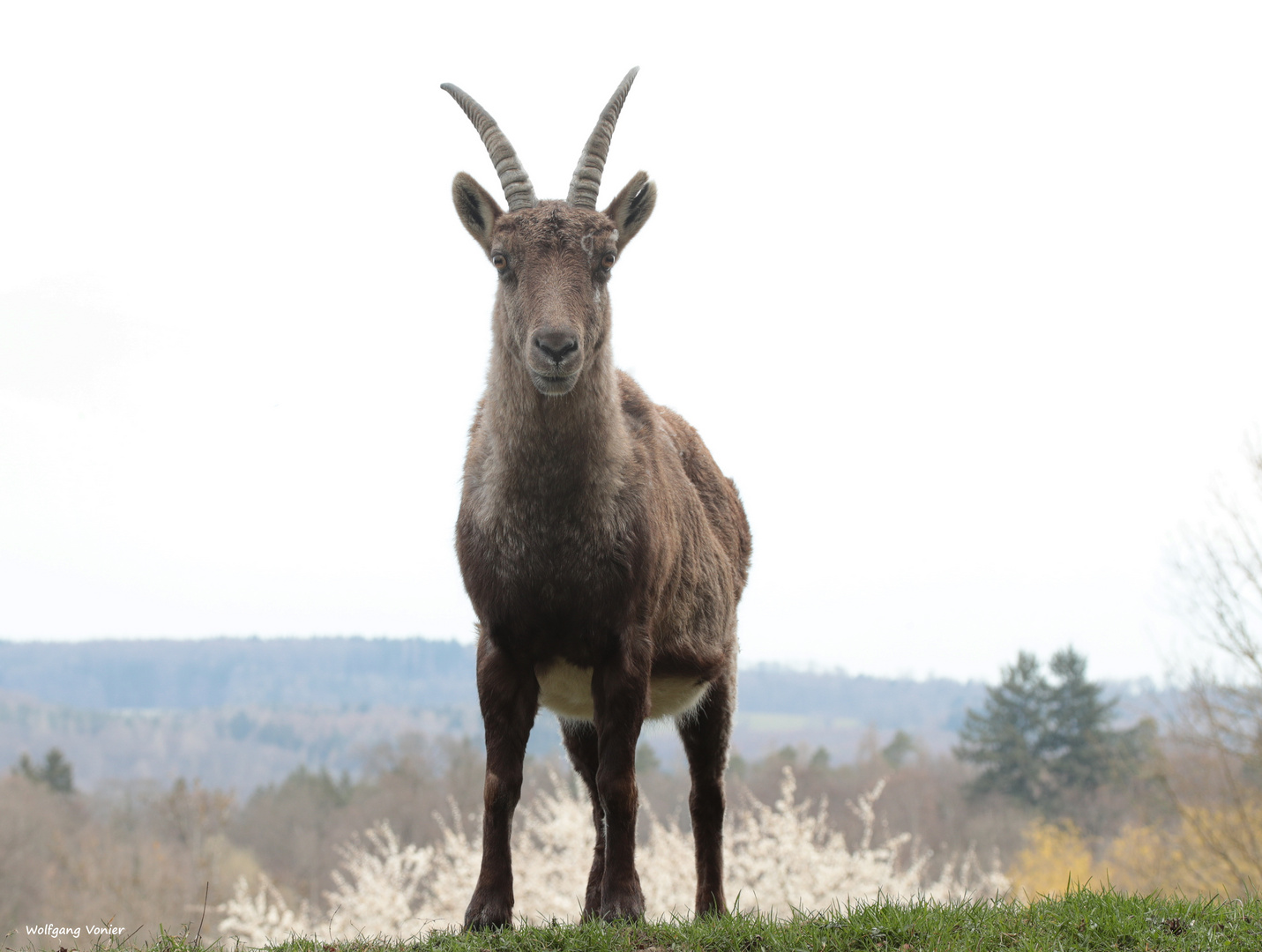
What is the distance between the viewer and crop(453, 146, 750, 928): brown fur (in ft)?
18.1

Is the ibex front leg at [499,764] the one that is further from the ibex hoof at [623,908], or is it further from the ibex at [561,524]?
the ibex hoof at [623,908]

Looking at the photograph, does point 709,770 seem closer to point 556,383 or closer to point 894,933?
point 894,933

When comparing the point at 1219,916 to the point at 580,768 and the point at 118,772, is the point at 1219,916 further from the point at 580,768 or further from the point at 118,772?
the point at 118,772

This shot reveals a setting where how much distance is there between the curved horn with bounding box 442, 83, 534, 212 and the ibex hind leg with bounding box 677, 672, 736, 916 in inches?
145

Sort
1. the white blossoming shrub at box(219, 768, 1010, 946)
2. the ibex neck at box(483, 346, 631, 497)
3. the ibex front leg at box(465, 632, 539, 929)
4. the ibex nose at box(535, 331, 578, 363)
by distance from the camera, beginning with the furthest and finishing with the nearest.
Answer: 1. the white blossoming shrub at box(219, 768, 1010, 946)
2. the ibex neck at box(483, 346, 631, 497)
3. the ibex front leg at box(465, 632, 539, 929)
4. the ibex nose at box(535, 331, 578, 363)

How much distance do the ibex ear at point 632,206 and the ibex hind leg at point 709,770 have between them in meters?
3.30

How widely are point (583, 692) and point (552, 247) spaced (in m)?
2.59

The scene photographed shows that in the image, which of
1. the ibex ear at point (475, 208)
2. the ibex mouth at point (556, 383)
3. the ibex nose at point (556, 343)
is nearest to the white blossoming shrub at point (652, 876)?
the ibex ear at point (475, 208)

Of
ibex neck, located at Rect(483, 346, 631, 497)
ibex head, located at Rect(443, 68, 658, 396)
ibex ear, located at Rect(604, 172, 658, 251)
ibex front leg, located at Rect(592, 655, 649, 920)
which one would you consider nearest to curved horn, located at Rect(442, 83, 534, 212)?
ibex head, located at Rect(443, 68, 658, 396)

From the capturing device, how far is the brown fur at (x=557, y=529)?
551cm

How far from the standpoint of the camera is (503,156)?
648cm

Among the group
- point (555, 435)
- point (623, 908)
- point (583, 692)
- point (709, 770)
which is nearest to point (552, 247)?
point (555, 435)

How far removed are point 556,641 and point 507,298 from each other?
1.94 meters

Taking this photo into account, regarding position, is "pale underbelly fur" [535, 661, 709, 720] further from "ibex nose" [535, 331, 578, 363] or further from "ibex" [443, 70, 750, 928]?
"ibex nose" [535, 331, 578, 363]
